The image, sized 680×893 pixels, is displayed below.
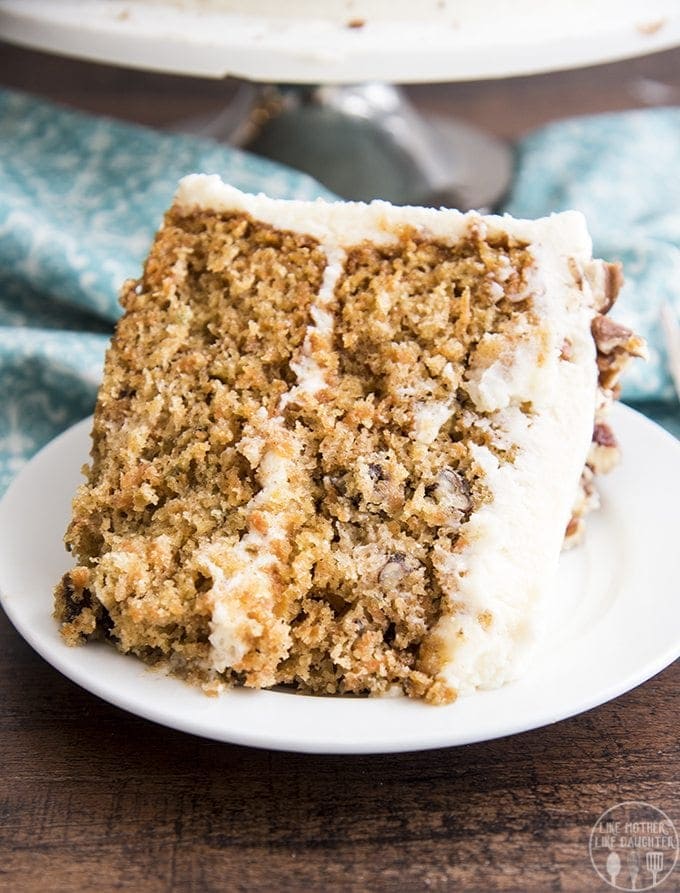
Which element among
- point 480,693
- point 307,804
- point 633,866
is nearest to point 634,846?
point 633,866

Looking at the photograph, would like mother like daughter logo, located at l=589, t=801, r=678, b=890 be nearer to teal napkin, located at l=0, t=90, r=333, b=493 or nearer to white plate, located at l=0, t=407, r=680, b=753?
white plate, located at l=0, t=407, r=680, b=753

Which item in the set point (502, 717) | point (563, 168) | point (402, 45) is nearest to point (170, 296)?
point (502, 717)

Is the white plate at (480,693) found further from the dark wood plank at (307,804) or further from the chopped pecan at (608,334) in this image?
the chopped pecan at (608,334)

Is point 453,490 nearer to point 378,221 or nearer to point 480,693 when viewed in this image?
point 480,693

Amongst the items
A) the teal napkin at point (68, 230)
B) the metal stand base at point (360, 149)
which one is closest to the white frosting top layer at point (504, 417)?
the teal napkin at point (68, 230)

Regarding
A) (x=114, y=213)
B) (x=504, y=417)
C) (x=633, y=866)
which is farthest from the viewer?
(x=114, y=213)
